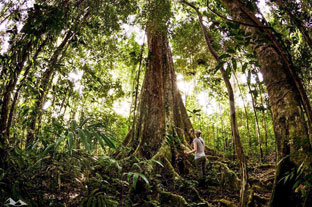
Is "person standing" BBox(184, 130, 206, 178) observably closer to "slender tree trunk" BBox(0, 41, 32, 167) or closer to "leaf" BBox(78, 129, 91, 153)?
"leaf" BBox(78, 129, 91, 153)

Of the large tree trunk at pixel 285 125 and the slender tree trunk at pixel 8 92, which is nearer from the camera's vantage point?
the slender tree trunk at pixel 8 92

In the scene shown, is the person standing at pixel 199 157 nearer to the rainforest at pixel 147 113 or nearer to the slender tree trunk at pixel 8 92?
the rainforest at pixel 147 113

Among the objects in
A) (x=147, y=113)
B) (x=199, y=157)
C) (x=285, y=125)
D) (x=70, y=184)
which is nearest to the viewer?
(x=70, y=184)

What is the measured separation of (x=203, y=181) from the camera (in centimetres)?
422

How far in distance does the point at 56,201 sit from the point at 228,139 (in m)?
7.04

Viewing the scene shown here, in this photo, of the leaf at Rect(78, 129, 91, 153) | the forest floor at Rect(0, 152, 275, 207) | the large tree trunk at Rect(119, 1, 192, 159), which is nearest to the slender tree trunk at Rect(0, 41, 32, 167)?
the forest floor at Rect(0, 152, 275, 207)

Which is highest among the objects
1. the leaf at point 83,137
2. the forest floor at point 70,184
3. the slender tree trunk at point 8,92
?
the slender tree trunk at point 8,92

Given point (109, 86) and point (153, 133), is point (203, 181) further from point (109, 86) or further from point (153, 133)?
point (109, 86)

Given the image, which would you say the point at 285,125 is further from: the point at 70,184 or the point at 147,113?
the point at 147,113

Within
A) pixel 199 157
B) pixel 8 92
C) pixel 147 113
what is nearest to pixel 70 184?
pixel 8 92

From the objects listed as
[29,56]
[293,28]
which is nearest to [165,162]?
[29,56]

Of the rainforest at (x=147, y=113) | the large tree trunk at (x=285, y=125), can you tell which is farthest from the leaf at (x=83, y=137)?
the large tree trunk at (x=285, y=125)

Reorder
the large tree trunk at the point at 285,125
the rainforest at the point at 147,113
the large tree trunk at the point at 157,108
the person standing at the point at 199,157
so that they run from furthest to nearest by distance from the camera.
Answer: the large tree trunk at the point at 157,108 → the person standing at the point at 199,157 → the large tree trunk at the point at 285,125 → the rainforest at the point at 147,113


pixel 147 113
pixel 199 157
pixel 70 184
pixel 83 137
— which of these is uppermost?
pixel 147 113
